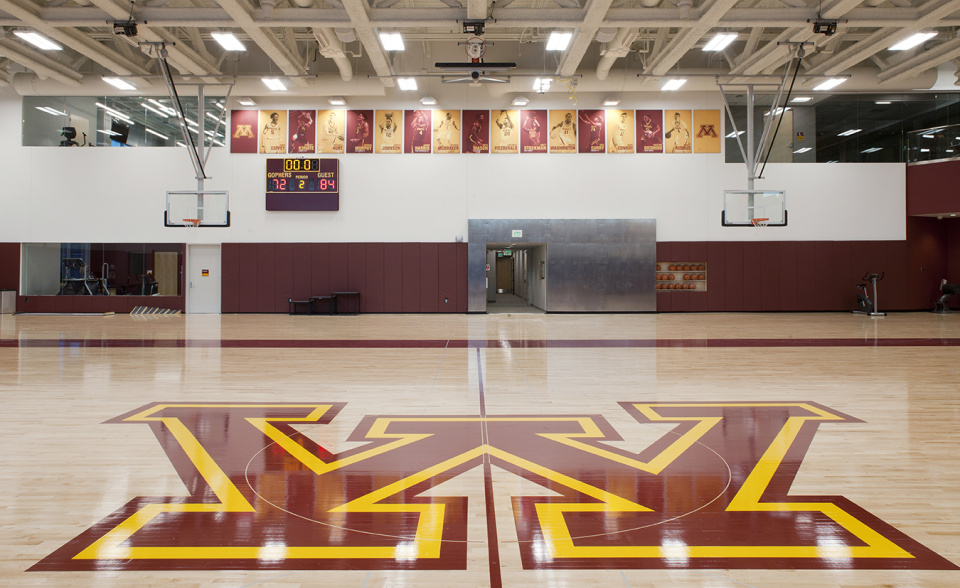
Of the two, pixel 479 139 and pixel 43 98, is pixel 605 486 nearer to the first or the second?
pixel 479 139

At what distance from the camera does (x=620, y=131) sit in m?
17.3

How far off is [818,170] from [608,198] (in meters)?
7.16

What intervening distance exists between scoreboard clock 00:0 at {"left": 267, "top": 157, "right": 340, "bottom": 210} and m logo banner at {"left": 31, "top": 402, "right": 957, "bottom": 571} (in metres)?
13.5

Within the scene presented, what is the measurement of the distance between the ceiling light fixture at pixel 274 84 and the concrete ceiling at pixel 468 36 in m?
0.25

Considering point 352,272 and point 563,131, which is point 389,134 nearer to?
point 352,272

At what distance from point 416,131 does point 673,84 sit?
8201 mm

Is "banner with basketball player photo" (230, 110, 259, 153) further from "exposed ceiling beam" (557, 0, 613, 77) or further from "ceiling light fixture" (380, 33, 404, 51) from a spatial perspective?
"exposed ceiling beam" (557, 0, 613, 77)

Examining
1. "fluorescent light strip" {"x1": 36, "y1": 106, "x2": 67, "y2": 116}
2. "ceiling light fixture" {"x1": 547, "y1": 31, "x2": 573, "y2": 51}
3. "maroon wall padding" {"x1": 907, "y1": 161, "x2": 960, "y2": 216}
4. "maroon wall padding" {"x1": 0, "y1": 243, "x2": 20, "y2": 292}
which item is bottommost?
"maroon wall padding" {"x1": 0, "y1": 243, "x2": 20, "y2": 292}

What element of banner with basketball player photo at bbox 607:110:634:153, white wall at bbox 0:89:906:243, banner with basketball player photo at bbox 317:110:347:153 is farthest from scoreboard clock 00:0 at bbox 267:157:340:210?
banner with basketball player photo at bbox 607:110:634:153

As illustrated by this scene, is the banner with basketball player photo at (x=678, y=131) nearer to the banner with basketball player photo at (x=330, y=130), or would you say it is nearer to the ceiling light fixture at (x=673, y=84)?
the ceiling light fixture at (x=673, y=84)

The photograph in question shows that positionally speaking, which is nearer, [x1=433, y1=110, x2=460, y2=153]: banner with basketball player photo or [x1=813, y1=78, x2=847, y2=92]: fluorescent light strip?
[x1=813, y1=78, x2=847, y2=92]: fluorescent light strip

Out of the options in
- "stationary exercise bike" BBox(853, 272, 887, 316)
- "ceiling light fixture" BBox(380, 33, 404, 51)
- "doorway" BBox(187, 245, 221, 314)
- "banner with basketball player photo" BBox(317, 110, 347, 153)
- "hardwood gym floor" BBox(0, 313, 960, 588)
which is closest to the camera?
"hardwood gym floor" BBox(0, 313, 960, 588)

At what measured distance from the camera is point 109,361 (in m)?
7.89

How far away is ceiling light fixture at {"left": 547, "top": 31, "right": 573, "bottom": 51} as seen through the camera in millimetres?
11766
